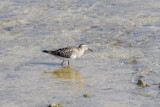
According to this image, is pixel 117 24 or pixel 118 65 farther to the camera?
pixel 117 24

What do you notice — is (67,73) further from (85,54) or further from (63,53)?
(85,54)

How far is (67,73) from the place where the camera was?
12.1 m

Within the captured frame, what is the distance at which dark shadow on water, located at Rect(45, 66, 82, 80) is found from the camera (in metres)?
11.6

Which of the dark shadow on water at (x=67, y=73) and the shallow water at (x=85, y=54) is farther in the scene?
the dark shadow on water at (x=67, y=73)

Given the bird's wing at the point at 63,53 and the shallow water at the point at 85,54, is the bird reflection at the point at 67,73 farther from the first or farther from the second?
the bird's wing at the point at 63,53

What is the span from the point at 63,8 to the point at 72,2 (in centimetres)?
97

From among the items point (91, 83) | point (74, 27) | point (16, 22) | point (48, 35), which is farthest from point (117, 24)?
point (91, 83)

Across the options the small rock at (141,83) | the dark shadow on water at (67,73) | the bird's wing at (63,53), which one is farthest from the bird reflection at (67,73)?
the small rock at (141,83)

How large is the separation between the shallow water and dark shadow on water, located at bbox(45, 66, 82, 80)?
41 mm

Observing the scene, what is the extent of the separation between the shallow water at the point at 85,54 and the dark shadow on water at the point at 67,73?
0.04 meters

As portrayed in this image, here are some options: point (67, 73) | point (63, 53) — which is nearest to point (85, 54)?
point (63, 53)

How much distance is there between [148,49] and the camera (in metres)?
13.4

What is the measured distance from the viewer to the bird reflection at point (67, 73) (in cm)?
1166

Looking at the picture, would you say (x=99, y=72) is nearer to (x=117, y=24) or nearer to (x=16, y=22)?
(x=117, y=24)
